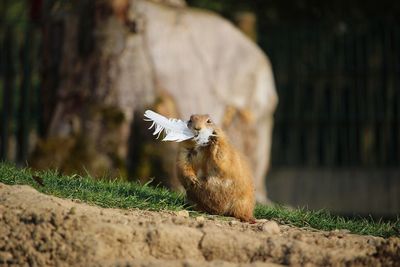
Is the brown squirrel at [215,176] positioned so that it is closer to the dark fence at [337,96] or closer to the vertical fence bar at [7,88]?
the vertical fence bar at [7,88]

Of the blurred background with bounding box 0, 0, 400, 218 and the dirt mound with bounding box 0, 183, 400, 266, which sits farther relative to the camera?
the blurred background with bounding box 0, 0, 400, 218

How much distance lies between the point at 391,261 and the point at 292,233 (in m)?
0.90

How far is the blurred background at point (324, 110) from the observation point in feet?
48.2

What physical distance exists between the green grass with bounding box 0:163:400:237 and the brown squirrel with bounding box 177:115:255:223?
19 centimetres

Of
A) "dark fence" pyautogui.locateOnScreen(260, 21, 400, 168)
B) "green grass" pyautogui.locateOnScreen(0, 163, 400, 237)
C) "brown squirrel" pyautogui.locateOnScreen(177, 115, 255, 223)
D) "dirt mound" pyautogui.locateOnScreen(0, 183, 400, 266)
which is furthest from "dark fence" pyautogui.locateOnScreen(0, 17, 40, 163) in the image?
"dirt mound" pyautogui.locateOnScreen(0, 183, 400, 266)

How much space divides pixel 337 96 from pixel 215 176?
8409mm

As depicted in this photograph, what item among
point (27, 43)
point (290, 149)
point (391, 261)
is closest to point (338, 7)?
point (290, 149)

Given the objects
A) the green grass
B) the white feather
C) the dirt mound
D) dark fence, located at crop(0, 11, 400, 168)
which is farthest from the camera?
dark fence, located at crop(0, 11, 400, 168)

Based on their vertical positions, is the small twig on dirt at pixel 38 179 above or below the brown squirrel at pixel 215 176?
below

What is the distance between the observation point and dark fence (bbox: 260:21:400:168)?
14.8 m

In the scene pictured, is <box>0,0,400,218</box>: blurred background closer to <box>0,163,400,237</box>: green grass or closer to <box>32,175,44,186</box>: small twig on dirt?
<box>0,163,400,237</box>: green grass

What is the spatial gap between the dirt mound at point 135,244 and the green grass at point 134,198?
2.37ft

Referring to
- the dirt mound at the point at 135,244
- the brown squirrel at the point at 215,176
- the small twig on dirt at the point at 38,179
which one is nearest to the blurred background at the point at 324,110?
the small twig on dirt at the point at 38,179

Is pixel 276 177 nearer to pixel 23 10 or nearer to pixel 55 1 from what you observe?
pixel 55 1
